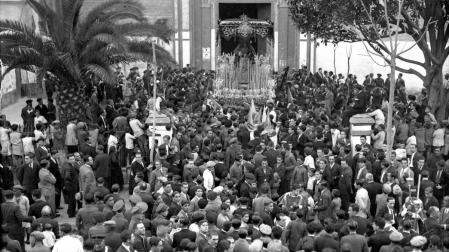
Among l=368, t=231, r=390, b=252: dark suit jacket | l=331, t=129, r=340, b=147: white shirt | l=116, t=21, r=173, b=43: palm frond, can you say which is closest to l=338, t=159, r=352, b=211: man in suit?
l=368, t=231, r=390, b=252: dark suit jacket

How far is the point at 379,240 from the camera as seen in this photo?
11.8 metres

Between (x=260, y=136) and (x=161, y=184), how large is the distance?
154 inches

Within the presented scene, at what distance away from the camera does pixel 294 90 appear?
2520 cm

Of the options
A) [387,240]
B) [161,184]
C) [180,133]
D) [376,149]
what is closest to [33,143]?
[180,133]

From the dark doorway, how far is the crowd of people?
10.7 m

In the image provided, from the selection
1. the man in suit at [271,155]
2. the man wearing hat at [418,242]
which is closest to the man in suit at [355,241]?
the man wearing hat at [418,242]

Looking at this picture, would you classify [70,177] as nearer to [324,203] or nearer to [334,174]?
[334,174]

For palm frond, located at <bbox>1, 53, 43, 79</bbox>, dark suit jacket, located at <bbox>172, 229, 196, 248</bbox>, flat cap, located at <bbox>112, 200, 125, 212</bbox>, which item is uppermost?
palm frond, located at <bbox>1, 53, 43, 79</bbox>

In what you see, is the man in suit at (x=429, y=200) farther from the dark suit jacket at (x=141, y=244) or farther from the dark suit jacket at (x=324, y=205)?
the dark suit jacket at (x=141, y=244)

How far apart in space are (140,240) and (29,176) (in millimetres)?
4594

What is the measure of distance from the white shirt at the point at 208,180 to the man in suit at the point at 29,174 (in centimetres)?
308

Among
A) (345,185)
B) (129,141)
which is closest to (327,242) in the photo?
(345,185)

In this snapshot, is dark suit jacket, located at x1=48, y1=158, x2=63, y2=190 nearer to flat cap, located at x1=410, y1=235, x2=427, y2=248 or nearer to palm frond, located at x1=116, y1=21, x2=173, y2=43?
palm frond, located at x1=116, y1=21, x2=173, y2=43

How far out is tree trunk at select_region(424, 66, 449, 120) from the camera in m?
22.6
